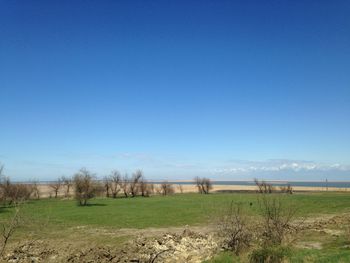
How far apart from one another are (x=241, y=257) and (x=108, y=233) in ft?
54.3

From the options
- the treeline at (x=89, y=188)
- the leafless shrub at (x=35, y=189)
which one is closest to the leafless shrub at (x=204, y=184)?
the treeline at (x=89, y=188)

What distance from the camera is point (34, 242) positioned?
29.4m

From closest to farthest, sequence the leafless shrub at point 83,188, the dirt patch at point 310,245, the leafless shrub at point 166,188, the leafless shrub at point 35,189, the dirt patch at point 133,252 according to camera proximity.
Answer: the dirt patch at point 133,252 < the dirt patch at point 310,245 < the leafless shrub at point 83,188 < the leafless shrub at point 35,189 < the leafless shrub at point 166,188

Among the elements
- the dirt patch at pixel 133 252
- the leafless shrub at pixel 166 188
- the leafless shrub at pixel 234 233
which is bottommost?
the leafless shrub at pixel 166 188

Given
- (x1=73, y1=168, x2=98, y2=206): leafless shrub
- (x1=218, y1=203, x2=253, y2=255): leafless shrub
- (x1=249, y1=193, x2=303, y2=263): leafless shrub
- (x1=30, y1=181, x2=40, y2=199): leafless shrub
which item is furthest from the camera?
(x1=30, y1=181, x2=40, y2=199): leafless shrub

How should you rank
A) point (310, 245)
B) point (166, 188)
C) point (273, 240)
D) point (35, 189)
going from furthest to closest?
point (166, 188), point (35, 189), point (310, 245), point (273, 240)

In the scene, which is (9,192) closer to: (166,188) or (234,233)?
(166,188)

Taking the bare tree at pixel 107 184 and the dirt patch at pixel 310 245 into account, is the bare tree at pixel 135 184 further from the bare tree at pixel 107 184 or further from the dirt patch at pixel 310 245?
the dirt patch at pixel 310 245

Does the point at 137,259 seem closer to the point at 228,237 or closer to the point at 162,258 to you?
the point at 162,258

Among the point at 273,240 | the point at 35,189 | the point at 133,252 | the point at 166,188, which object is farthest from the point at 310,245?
the point at 166,188

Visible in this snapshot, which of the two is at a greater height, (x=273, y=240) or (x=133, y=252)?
(x=273, y=240)

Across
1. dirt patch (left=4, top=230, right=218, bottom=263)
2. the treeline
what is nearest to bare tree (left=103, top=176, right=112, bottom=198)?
the treeline

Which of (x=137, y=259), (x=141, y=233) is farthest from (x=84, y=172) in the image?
(x=137, y=259)

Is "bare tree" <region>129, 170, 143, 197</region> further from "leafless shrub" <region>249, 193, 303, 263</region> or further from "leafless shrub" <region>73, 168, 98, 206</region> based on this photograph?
"leafless shrub" <region>249, 193, 303, 263</region>
